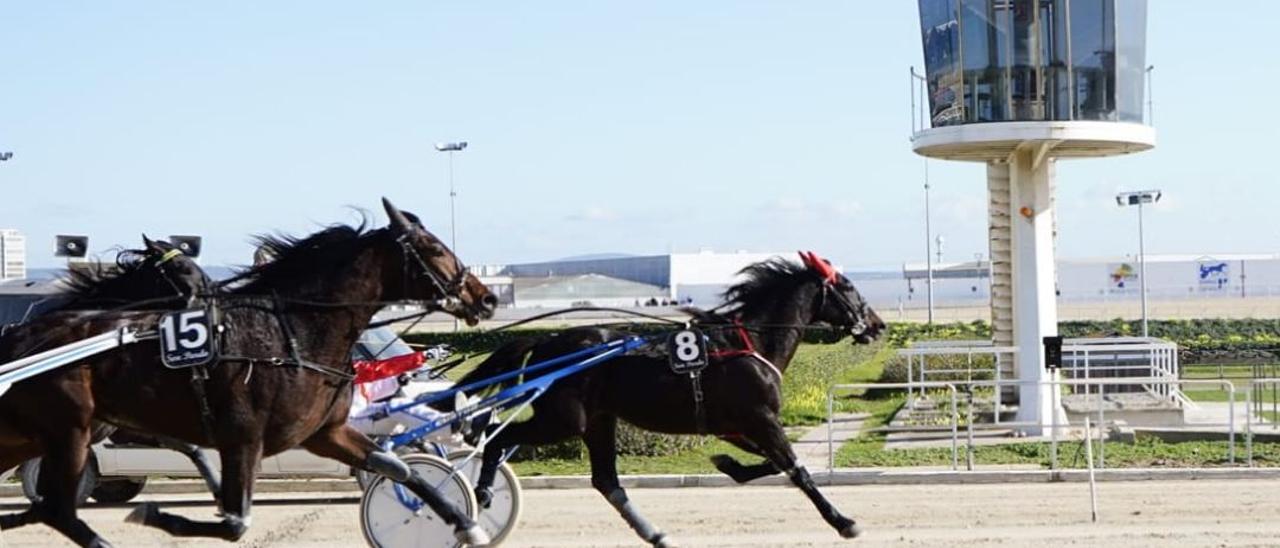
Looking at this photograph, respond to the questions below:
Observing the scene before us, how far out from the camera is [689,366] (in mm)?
10055

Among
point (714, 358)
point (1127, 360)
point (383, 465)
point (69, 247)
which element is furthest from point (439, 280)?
point (1127, 360)

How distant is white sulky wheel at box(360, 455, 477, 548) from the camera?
9070 mm

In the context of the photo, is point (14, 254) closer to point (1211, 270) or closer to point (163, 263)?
point (163, 263)

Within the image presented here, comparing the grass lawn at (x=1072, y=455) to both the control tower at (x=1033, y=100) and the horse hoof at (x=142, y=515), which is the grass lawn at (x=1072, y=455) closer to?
the control tower at (x=1033, y=100)

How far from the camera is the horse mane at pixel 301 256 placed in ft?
27.9

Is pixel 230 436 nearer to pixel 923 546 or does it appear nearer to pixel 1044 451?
pixel 923 546

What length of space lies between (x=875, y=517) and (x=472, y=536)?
13.5 feet

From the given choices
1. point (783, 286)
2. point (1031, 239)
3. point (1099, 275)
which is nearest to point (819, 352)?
point (1031, 239)

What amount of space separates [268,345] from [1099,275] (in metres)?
81.8

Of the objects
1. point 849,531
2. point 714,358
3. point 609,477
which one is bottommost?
point 849,531

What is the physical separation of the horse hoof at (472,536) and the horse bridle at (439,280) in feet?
3.46

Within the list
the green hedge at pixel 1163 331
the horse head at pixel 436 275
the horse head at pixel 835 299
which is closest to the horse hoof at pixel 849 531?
the horse head at pixel 835 299

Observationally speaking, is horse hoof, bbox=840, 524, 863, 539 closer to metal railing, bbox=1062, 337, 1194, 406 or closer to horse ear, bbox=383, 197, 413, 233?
horse ear, bbox=383, 197, 413, 233

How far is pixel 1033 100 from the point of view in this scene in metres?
19.9
